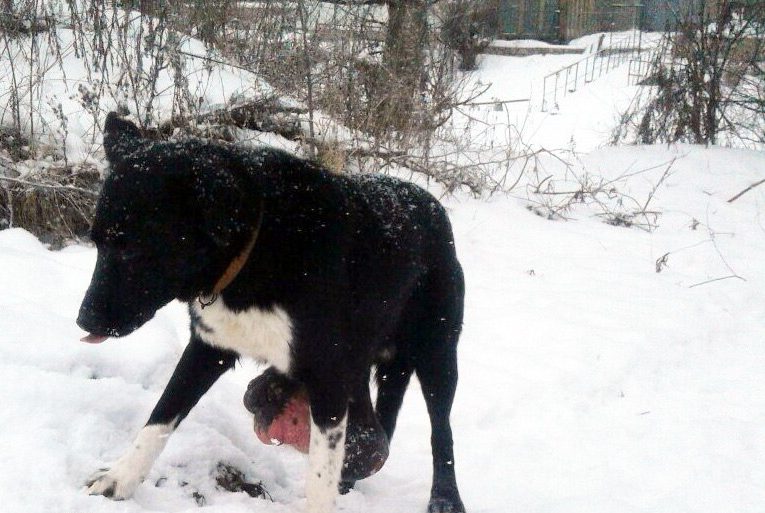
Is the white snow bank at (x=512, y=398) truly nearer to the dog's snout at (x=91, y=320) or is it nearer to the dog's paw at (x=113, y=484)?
the dog's paw at (x=113, y=484)

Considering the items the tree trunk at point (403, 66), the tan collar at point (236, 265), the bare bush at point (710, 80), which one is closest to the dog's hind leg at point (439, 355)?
the tan collar at point (236, 265)

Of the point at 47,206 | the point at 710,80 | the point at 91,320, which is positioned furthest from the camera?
the point at 710,80

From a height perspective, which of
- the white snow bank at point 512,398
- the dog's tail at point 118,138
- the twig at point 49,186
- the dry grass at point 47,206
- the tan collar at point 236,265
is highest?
the dog's tail at point 118,138

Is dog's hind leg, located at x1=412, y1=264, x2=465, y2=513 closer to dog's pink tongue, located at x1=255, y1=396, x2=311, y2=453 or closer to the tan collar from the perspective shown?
dog's pink tongue, located at x1=255, y1=396, x2=311, y2=453

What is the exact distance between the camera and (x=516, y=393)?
4.13m

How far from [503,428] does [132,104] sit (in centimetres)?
402

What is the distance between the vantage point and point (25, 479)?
2246 millimetres

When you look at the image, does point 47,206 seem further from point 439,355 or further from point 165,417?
point 439,355

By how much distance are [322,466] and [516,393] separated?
1781 mm

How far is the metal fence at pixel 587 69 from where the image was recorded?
21.7 m

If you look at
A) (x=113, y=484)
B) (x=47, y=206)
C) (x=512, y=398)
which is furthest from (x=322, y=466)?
(x=47, y=206)

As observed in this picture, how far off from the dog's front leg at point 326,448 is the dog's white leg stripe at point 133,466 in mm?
522

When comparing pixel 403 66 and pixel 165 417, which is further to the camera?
pixel 403 66

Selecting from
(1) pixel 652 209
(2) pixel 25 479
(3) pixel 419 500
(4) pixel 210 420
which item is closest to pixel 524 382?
(3) pixel 419 500
